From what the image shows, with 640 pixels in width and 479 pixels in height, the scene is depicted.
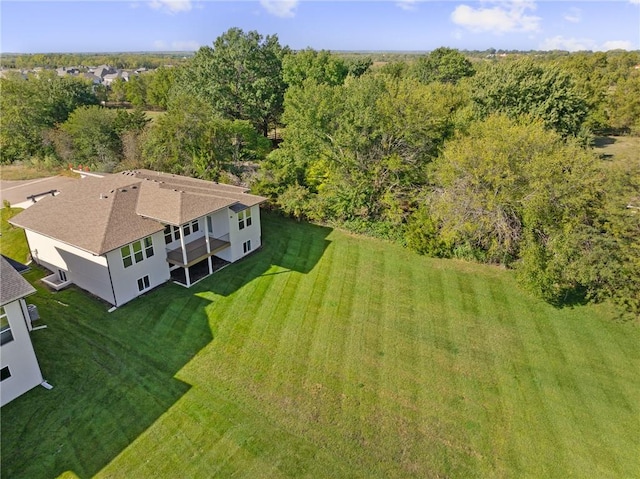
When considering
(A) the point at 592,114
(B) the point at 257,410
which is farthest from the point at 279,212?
(A) the point at 592,114

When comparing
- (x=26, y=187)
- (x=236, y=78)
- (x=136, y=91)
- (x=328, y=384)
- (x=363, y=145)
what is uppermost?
(x=236, y=78)

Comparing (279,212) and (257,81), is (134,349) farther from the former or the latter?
(257,81)

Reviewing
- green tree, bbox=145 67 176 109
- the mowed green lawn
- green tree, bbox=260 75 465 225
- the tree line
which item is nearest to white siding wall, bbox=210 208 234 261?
the mowed green lawn

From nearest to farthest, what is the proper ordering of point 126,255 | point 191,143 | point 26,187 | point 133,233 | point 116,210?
point 126,255
point 133,233
point 116,210
point 191,143
point 26,187

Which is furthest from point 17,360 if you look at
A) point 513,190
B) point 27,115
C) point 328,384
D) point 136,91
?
point 136,91

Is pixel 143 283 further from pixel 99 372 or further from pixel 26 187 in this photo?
pixel 26 187

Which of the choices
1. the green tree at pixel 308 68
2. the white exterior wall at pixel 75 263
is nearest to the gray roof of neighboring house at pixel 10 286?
the white exterior wall at pixel 75 263
